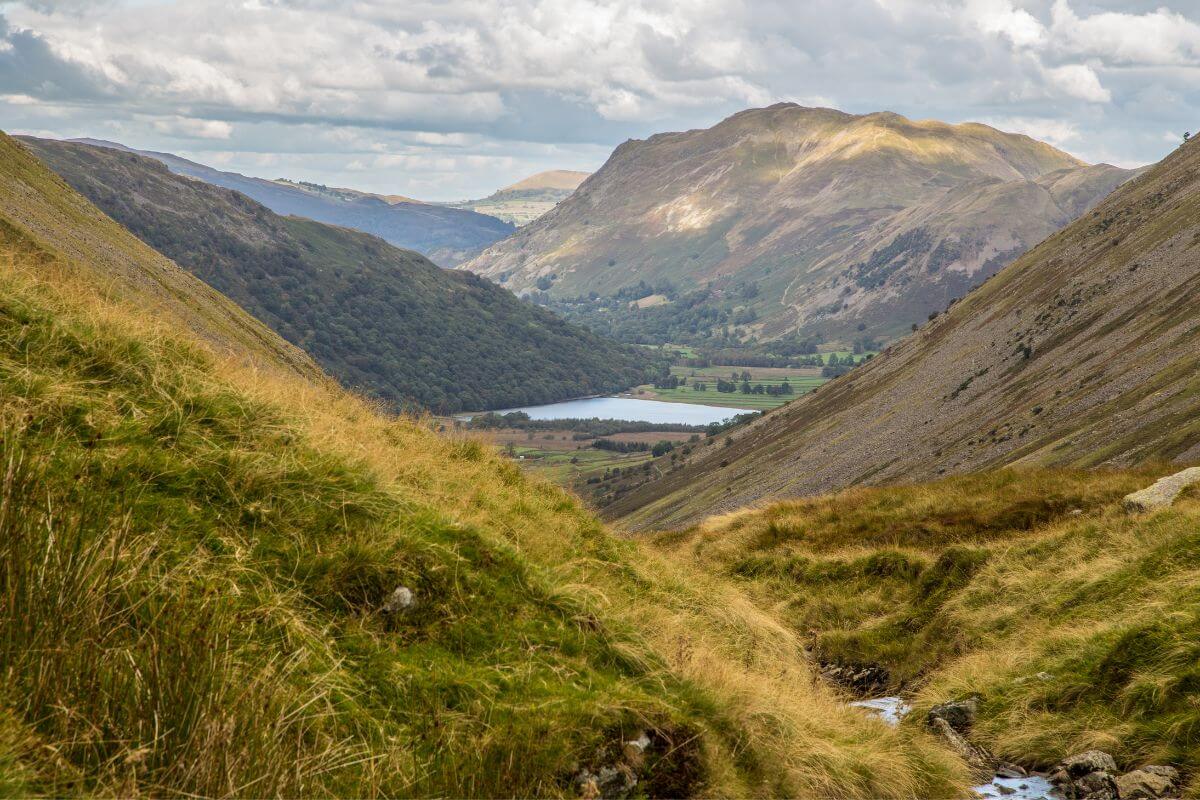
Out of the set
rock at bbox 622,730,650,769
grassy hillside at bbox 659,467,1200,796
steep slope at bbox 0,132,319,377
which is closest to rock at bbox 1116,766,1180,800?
grassy hillside at bbox 659,467,1200,796

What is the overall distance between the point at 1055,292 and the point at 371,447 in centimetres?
10025

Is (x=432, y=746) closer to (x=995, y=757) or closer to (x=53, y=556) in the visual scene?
(x=53, y=556)

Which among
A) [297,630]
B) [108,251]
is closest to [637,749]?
[297,630]

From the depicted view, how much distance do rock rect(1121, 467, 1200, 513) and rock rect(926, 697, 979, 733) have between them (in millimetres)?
7926

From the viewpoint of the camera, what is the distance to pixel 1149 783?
10.1 metres

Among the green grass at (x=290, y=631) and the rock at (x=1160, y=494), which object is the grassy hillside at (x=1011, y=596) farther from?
the green grass at (x=290, y=631)

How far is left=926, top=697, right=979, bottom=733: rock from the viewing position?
1340cm

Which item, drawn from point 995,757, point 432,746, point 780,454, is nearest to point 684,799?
point 432,746

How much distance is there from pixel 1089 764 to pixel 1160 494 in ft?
35.1

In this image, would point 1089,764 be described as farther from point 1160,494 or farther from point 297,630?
point 1160,494

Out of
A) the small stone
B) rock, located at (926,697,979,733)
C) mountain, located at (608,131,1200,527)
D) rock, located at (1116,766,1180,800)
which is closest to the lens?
rock, located at (1116,766,1180,800)

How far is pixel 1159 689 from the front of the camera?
11492 millimetres

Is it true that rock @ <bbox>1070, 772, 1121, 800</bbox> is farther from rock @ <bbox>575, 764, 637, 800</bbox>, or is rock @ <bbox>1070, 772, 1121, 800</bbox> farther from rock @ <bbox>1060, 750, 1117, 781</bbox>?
rock @ <bbox>575, 764, 637, 800</bbox>

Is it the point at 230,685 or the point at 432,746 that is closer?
the point at 230,685
